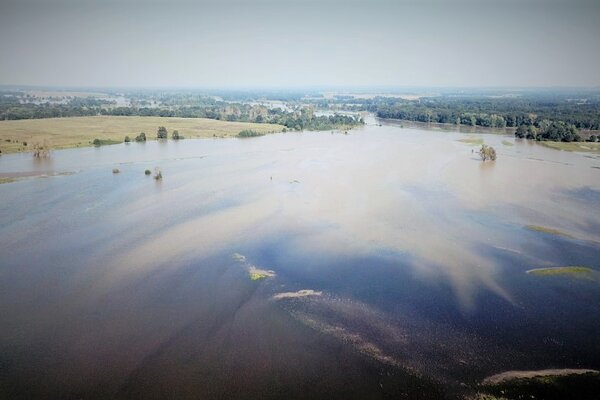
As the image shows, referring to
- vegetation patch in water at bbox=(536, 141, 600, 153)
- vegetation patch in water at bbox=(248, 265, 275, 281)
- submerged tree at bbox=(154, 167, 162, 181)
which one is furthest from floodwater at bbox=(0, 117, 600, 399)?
vegetation patch in water at bbox=(536, 141, 600, 153)

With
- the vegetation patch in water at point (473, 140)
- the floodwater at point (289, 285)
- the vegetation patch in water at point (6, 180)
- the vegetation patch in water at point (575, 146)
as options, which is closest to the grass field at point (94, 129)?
the vegetation patch in water at point (6, 180)

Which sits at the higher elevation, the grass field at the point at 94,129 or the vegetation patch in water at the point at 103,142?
the grass field at the point at 94,129

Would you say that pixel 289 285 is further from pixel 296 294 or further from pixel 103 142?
pixel 103 142

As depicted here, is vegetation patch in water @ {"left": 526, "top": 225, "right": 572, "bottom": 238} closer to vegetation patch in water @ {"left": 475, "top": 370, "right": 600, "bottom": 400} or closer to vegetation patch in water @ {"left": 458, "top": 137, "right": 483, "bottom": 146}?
vegetation patch in water @ {"left": 475, "top": 370, "right": 600, "bottom": 400}

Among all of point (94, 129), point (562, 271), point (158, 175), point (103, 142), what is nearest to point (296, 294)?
point (562, 271)

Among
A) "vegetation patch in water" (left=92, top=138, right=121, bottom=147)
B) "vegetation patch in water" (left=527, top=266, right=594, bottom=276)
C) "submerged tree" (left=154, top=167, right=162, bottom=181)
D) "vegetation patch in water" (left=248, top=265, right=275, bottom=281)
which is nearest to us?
"vegetation patch in water" (left=248, top=265, right=275, bottom=281)

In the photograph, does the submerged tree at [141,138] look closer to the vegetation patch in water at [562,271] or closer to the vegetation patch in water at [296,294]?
the vegetation patch in water at [296,294]

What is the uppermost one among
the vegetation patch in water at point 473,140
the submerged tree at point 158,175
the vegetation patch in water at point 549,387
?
the vegetation patch in water at point 473,140
